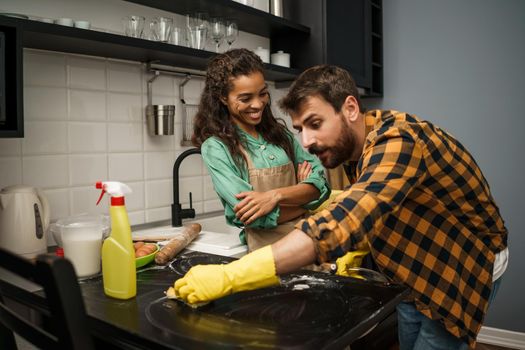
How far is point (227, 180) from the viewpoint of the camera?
153 centimetres

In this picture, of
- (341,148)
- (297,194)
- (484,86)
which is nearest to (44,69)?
(297,194)

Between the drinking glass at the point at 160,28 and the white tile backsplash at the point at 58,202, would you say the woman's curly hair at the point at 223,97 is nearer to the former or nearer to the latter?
the drinking glass at the point at 160,28

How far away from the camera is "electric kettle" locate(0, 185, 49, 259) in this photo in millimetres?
1383

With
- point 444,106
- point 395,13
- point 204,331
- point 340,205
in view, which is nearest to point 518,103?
point 444,106

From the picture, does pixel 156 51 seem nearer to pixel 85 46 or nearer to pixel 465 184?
pixel 85 46

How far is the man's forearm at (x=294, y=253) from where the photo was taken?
0.91 m

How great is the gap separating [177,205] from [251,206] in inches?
25.2

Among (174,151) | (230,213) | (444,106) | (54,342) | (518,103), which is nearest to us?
(54,342)

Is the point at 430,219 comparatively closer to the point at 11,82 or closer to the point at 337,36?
the point at 11,82

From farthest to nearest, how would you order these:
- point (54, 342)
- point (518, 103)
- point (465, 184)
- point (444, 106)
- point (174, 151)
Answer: point (444, 106), point (518, 103), point (174, 151), point (465, 184), point (54, 342)

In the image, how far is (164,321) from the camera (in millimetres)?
870

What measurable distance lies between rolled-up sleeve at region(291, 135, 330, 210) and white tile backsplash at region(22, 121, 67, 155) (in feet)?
2.88

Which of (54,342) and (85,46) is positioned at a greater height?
(85,46)

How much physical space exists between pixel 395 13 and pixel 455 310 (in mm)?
2544
